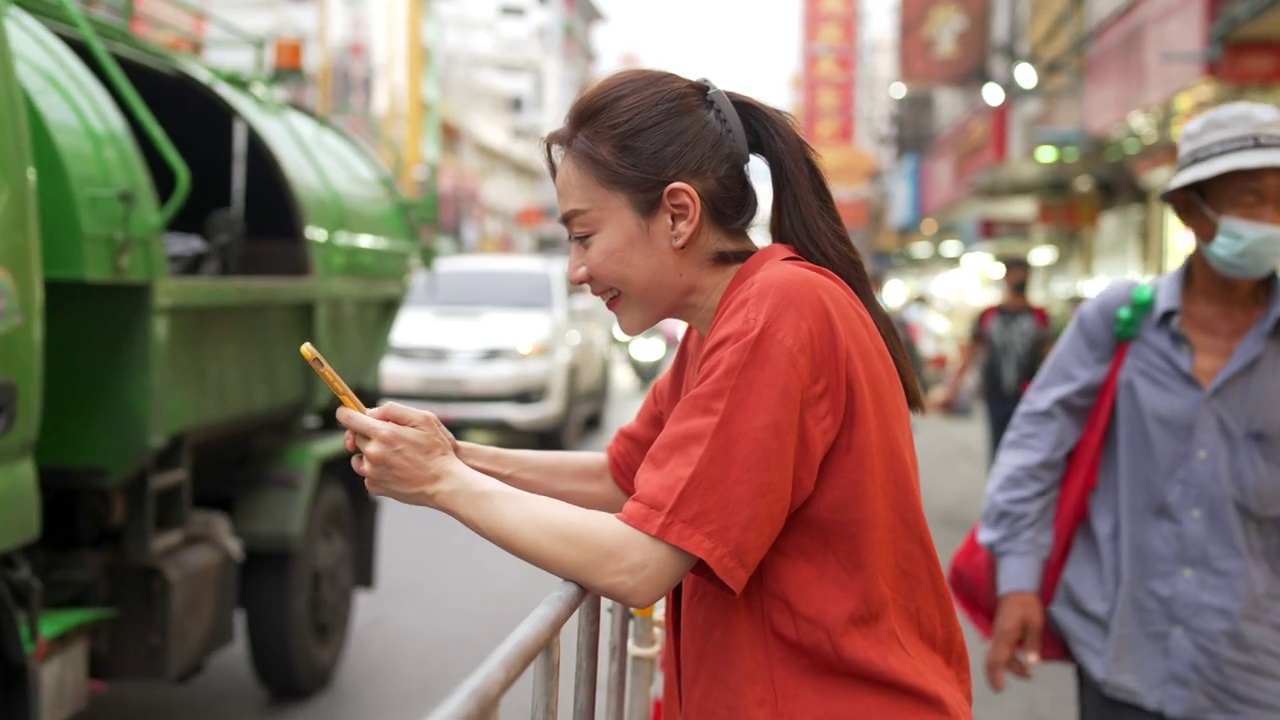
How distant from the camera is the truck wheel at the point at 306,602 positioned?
17.7 ft

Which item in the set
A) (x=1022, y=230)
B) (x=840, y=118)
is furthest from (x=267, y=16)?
(x=1022, y=230)

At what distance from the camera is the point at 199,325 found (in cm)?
450

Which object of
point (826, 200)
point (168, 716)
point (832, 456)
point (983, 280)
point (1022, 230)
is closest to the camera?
point (832, 456)

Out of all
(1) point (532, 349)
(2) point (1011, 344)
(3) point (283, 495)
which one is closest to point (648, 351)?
(1) point (532, 349)

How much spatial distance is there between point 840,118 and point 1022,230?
39.3ft

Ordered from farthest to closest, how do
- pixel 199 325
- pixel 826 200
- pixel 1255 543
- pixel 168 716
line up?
1. pixel 168 716
2. pixel 199 325
3. pixel 1255 543
4. pixel 826 200

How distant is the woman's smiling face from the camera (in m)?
1.89

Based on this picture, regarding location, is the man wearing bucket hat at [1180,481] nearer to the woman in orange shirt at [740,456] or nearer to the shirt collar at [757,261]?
the woman in orange shirt at [740,456]

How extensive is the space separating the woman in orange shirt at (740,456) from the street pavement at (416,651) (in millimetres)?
942

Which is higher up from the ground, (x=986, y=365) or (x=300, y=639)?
(x=986, y=365)

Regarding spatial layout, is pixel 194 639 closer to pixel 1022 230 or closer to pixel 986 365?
pixel 986 365

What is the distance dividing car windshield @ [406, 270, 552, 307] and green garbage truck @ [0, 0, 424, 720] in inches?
272

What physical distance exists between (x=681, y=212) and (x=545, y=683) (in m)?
0.65

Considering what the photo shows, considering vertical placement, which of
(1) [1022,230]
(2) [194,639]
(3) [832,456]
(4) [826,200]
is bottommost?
(2) [194,639]
